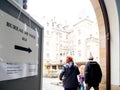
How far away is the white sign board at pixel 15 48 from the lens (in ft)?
2.71

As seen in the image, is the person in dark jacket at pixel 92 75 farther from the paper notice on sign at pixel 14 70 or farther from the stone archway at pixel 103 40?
the paper notice on sign at pixel 14 70

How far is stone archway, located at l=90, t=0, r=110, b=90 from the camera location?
357 cm

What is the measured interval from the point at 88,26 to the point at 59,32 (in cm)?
185

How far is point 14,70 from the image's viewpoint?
903 mm

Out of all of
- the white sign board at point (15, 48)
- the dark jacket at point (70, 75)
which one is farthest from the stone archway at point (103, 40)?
the white sign board at point (15, 48)

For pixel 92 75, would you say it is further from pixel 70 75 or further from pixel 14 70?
pixel 14 70

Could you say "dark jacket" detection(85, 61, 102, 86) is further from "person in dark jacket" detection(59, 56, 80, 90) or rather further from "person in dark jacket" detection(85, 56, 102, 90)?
"person in dark jacket" detection(59, 56, 80, 90)

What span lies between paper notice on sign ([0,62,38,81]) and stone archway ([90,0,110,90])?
2570mm

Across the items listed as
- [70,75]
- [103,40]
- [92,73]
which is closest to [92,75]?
[92,73]

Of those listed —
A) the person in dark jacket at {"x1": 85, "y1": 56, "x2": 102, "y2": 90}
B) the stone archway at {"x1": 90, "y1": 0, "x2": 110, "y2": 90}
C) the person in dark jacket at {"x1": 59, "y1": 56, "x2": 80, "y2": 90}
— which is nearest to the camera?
the stone archway at {"x1": 90, "y1": 0, "x2": 110, "y2": 90}

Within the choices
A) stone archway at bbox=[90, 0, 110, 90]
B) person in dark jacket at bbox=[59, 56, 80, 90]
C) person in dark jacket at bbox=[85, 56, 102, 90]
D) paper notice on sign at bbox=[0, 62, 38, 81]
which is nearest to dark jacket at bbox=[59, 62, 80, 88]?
person in dark jacket at bbox=[59, 56, 80, 90]

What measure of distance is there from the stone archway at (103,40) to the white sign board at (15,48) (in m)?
2.56

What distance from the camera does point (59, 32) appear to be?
12.1 metres

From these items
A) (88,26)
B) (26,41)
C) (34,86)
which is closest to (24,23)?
(26,41)
